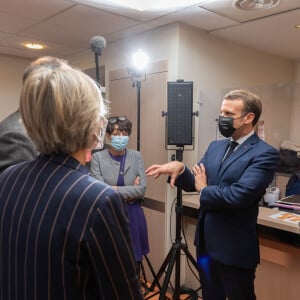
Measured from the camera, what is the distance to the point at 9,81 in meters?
3.96

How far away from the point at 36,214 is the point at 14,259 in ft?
0.48

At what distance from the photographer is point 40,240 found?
70 cm

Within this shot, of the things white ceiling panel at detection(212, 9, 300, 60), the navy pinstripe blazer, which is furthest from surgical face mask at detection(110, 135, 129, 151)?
the navy pinstripe blazer

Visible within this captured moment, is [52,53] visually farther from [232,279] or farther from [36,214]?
[36,214]

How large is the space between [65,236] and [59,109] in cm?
27

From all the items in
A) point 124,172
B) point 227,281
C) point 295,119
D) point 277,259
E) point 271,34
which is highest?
Result: point 271,34

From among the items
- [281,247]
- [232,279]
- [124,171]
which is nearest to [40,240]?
[232,279]

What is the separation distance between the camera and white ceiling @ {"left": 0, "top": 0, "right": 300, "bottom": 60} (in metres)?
2.25

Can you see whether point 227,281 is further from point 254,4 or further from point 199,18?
point 199,18

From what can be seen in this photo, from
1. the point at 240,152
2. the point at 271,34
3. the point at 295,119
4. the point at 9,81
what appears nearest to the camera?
the point at 240,152

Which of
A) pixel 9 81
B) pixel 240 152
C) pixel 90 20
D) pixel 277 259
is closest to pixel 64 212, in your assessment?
pixel 240 152

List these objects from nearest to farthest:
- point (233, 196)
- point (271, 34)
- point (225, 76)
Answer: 1. point (233, 196)
2. point (271, 34)
3. point (225, 76)

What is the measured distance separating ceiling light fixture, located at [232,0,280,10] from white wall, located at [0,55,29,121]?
9.05 feet

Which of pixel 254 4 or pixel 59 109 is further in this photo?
pixel 254 4
